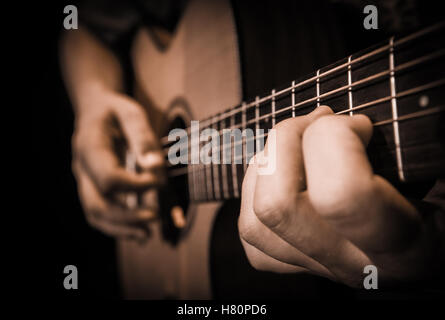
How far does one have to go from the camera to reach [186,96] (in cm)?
66

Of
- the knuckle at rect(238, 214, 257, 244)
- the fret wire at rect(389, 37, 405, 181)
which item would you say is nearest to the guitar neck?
the fret wire at rect(389, 37, 405, 181)

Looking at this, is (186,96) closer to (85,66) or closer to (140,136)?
(140,136)

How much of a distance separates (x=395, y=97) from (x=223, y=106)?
0.32 m

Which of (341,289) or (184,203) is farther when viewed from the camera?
(184,203)

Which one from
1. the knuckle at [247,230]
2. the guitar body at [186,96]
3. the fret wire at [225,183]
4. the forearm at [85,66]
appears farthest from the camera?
the forearm at [85,66]

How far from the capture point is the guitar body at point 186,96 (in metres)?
0.54

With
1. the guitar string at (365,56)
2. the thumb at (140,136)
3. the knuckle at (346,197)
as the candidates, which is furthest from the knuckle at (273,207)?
the thumb at (140,136)

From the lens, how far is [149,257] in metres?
0.82

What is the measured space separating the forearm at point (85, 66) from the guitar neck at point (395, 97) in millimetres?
737

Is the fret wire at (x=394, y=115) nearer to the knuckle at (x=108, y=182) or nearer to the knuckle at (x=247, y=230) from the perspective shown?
the knuckle at (x=247, y=230)
